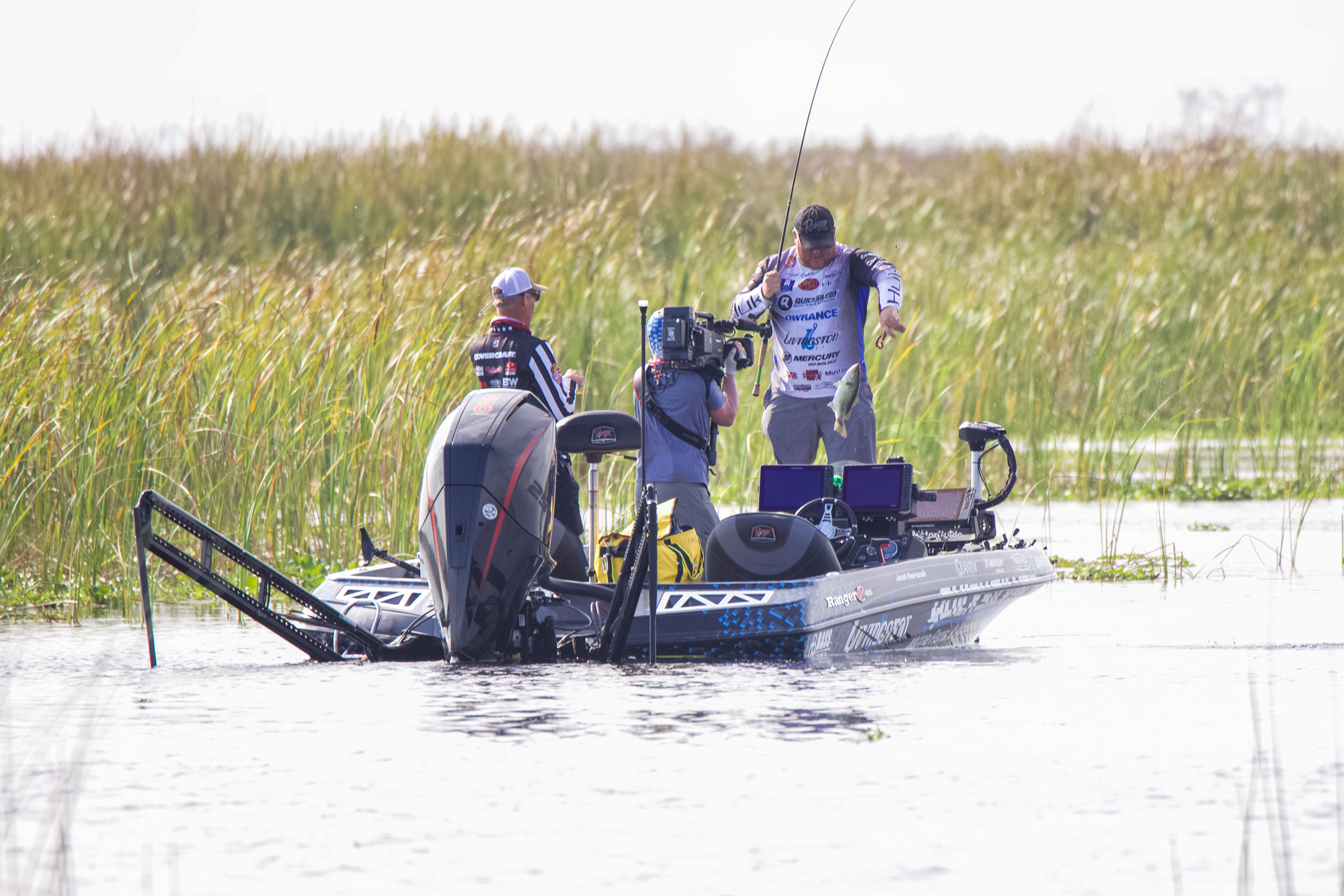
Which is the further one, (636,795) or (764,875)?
(636,795)

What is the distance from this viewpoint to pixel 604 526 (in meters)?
11.4

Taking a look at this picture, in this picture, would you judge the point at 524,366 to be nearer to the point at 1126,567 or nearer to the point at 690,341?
the point at 690,341

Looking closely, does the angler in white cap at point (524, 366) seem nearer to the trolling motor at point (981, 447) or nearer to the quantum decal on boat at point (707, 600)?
the quantum decal on boat at point (707, 600)

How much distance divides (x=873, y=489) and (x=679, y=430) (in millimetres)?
1006

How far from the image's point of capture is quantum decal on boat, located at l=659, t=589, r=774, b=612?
740cm

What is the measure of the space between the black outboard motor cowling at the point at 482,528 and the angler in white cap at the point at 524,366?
3.94 ft

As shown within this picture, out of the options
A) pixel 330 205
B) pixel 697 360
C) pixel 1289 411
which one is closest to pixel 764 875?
pixel 697 360

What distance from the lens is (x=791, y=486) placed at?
335 inches

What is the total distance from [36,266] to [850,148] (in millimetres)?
21081

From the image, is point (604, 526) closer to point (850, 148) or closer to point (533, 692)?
point (533, 692)

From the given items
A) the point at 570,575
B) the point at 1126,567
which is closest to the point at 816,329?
the point at 570,575

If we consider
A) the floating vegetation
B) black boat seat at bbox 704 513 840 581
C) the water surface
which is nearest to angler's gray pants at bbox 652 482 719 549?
black boat seat at bbox 704 513 840 581

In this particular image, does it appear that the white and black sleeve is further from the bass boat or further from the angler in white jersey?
the angler in white jersey

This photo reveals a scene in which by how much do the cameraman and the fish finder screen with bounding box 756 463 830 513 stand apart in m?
0.41
